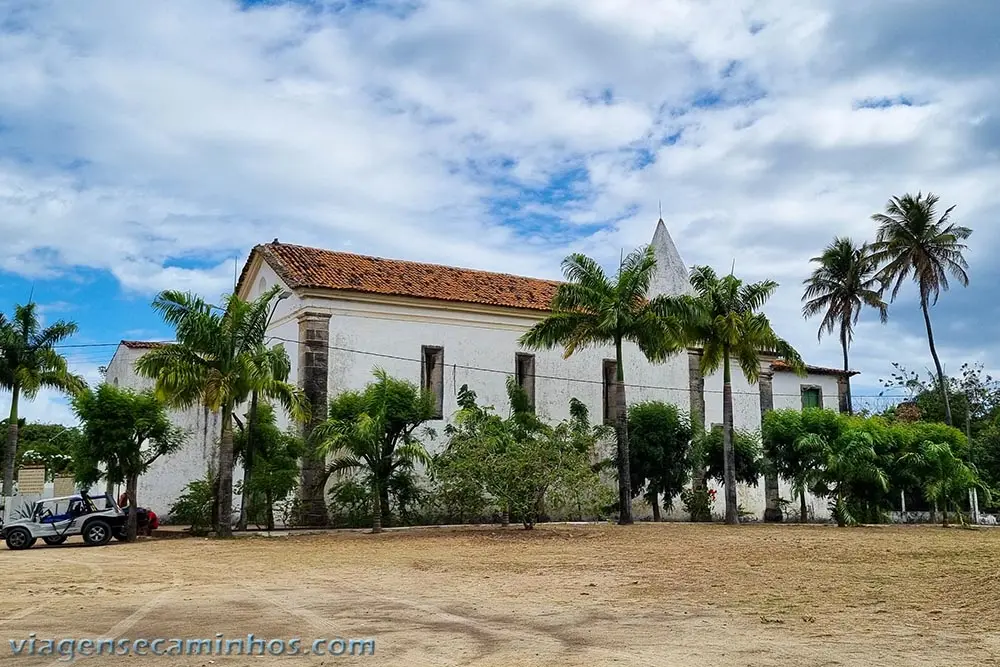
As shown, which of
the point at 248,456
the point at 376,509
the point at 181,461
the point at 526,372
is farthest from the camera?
the point at 181,461

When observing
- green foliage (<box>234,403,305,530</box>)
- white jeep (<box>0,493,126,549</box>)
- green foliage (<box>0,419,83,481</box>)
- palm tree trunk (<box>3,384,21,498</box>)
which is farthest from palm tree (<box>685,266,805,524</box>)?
green foliage (<box>0,419,83,481</box>)

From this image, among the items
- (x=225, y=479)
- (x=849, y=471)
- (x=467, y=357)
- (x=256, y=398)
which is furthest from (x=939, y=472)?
(x=225, y=479)

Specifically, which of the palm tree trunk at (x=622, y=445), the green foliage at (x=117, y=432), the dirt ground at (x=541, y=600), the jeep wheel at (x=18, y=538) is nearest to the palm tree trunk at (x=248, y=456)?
the green foliage at (x=117, y=432)

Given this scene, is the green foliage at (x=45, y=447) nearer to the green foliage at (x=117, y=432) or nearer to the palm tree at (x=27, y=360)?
the palm tree at (x=27, y=360)

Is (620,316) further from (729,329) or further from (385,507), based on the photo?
(385,507)

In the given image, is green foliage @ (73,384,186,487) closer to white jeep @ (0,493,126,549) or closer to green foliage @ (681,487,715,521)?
white jeep @ (0,493,126,549)

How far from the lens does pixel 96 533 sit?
22.6 m

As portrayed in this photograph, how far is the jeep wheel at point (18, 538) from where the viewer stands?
21766 millimetres

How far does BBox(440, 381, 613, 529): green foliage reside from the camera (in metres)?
24.5

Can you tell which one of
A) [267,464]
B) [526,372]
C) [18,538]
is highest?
[526,372]

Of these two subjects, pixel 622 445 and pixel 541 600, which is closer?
pixel 541 600

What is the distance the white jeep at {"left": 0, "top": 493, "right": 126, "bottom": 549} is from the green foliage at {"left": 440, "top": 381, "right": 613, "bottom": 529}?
831 cm

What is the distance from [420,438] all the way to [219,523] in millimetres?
6706

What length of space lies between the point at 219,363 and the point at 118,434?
3.21 meters
